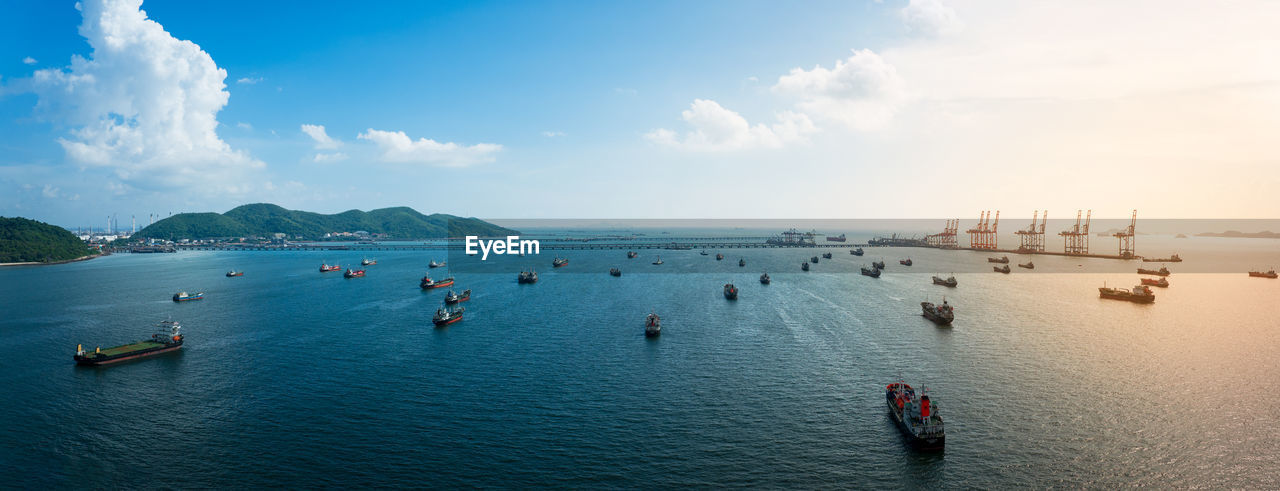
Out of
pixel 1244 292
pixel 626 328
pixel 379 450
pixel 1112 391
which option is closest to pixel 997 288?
pixel 1244 292

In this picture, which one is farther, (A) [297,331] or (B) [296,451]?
(A) [297,331]

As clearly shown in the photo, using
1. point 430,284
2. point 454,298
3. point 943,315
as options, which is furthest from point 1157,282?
point 430,284

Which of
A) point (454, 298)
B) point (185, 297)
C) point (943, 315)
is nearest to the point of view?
point (943, 315)

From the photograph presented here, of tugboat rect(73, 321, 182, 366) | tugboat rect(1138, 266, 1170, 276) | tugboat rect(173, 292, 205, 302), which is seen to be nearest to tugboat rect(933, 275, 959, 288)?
tugboat rect(1138, 266, 1170, 276)

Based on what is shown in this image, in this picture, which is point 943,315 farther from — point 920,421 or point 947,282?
point 947,282

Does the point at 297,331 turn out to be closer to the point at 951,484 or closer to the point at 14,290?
the point at 951,484
